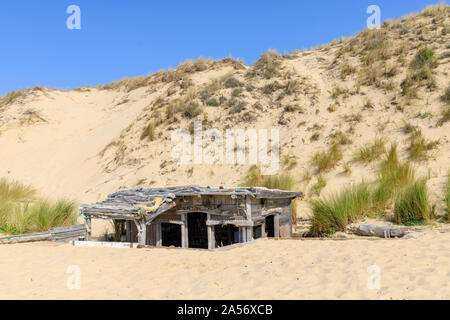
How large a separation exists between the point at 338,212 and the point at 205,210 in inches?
166

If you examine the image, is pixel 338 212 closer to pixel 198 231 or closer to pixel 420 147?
pixel 198 231

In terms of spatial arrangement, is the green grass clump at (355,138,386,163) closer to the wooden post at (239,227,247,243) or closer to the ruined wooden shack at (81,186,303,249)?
the ruined wooden shack at (81,186,303,249)

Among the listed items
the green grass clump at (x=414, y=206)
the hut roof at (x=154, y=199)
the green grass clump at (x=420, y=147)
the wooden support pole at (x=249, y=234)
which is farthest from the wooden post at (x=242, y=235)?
the green grass clump at (x=420, y=147)

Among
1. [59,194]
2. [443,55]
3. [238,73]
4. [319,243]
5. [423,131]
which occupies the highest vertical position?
[238,73]

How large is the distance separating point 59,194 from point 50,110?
44.8 ft

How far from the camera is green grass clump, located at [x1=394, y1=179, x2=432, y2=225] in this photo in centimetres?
1074

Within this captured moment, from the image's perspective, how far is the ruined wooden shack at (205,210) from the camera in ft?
35.7

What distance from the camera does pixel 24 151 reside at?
94.7 ft

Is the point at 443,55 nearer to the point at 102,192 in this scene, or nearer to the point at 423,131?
the point at 423,131

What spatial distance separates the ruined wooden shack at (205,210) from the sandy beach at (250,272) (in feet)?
4.52

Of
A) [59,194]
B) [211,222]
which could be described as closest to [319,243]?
[211,222]

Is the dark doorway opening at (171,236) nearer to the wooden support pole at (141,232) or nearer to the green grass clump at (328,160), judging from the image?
the wooden support pole at (141,232)

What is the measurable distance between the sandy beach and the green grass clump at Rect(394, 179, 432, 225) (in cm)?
139

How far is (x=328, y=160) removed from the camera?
17.1m
